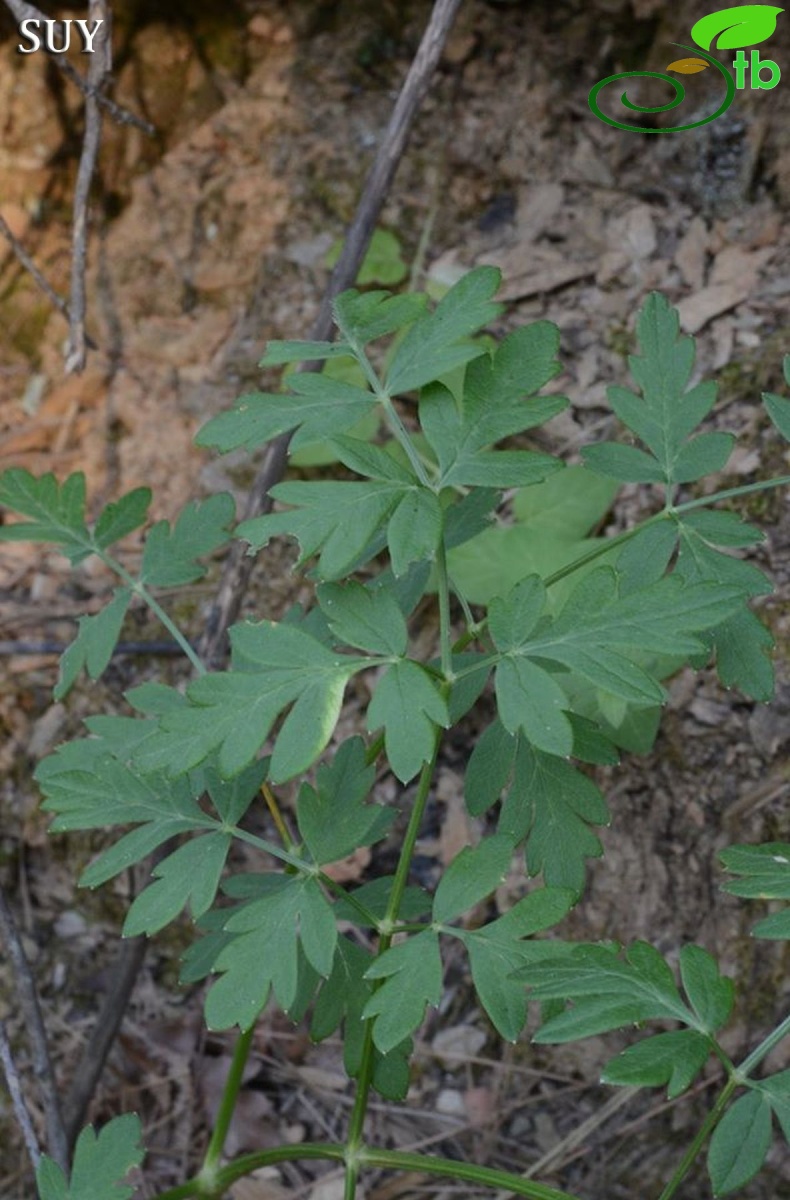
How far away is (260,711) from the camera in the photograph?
1258mm

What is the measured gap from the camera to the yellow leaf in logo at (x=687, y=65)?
2514 millimetres

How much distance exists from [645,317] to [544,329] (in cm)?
20

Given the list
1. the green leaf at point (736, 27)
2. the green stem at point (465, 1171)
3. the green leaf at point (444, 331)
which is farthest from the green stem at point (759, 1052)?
the green leaf at point (736, 27)

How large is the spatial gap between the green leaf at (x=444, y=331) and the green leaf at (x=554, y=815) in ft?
1.46

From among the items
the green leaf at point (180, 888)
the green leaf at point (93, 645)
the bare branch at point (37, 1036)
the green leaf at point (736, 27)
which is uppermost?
the green leaf at point (736, 27)

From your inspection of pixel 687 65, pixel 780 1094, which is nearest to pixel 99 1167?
pixel 780 1094

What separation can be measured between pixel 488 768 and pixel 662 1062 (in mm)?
376

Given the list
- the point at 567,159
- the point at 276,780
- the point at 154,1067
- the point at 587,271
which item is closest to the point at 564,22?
the point at 567,159

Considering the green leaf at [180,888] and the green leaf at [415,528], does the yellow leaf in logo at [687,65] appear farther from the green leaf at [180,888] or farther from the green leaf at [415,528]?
the green leaf at [180,888]

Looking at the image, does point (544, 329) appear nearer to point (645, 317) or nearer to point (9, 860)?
point (645, 317)

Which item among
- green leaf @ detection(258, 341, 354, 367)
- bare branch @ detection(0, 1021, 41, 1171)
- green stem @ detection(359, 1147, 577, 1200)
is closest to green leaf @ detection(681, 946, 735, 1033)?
green stem @ detection(359, 1147, 577, 1200)

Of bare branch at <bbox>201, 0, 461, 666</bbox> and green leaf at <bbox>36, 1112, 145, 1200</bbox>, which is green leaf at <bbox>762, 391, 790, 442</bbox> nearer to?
bare branch at <bbox>201, 0, 461, 666</bbox>

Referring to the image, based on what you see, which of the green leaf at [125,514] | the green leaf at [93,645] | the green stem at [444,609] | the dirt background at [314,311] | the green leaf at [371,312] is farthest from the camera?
the dirt background at [314,311]

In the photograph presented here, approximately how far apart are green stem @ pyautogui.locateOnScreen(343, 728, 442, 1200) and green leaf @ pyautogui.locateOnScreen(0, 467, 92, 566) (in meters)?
0.64
